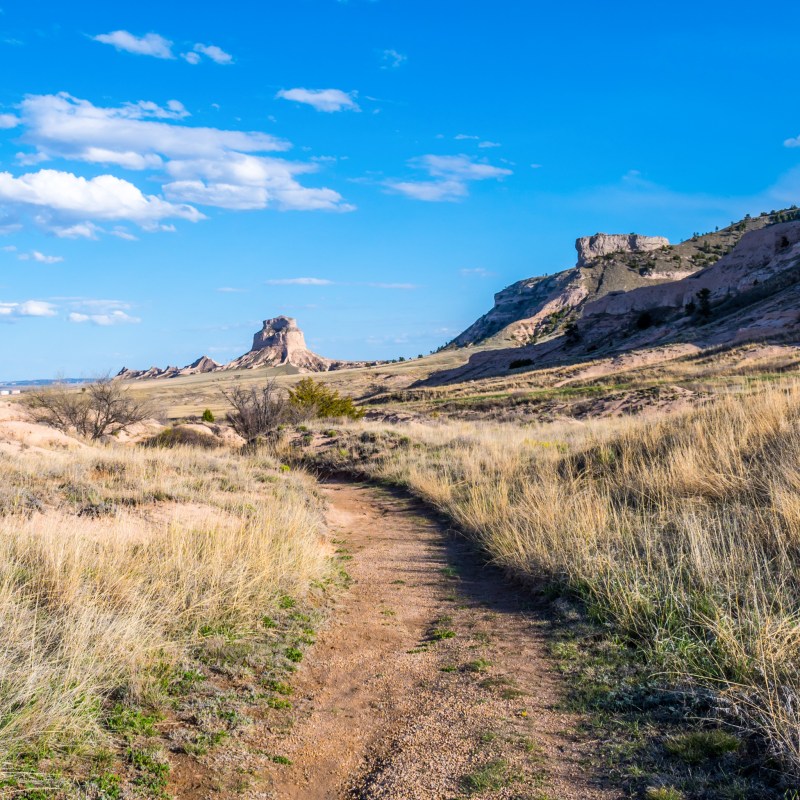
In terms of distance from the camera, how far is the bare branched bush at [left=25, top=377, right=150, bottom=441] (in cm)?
2431

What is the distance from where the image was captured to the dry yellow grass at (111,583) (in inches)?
133

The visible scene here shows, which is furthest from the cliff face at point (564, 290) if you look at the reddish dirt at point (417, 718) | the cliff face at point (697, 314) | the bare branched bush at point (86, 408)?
the reddish dirt at point (417, 718)

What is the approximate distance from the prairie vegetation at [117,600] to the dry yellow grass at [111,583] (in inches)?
0.5

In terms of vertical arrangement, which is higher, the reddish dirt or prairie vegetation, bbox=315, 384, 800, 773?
prairie vegetation, bbox=315, 384, 800, 773

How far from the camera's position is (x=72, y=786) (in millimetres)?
2961

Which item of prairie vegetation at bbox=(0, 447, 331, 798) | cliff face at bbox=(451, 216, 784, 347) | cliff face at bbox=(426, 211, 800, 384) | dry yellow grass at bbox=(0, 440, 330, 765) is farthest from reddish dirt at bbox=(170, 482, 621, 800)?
cliff face at bbox=(451, 216, 784, 347)

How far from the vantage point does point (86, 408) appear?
25.0 meters

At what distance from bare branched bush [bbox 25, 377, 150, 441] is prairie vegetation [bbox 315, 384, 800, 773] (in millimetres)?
16869

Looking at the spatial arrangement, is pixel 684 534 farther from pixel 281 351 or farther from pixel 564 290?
pixel 281 351

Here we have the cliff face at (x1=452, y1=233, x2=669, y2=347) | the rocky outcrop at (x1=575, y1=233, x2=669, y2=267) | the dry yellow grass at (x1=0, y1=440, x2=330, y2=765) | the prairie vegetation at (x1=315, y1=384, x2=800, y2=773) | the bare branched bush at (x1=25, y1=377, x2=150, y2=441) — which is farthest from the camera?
the rocky outcrop at (x1=575, y1=233, x2=669, y2=267)

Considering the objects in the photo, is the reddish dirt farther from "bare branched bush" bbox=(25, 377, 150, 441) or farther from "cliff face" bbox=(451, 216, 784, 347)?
"cliff face" bbox=(451, 216, 784, 347)

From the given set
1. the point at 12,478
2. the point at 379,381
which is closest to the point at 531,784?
the point at 12,478

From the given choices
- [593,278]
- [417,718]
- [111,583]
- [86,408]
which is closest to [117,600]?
[111,583]

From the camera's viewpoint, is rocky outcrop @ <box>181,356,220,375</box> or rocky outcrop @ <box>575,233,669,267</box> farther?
rocky outcrop @ <box>181,356,220,375</box>
